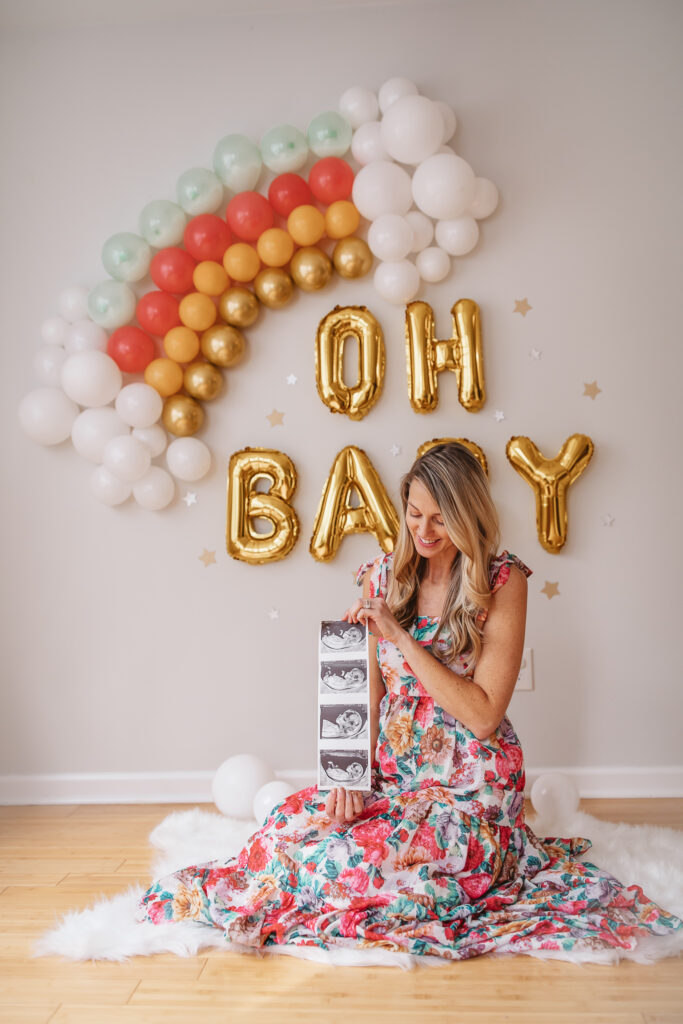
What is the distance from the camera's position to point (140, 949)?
189cm

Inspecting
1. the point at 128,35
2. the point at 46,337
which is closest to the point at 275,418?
the point at 46,337

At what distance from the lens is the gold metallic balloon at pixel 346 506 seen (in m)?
3.08

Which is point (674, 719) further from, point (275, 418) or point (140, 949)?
point (140, 949)

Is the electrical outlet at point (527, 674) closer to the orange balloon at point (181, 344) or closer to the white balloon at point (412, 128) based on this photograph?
the orange balloon at point (181, 344)

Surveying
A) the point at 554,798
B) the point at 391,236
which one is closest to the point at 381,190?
the point at 391,236

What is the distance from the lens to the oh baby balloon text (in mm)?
3062

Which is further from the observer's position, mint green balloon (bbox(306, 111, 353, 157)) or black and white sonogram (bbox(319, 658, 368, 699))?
mint green balloon (bbox(306, 111, 353, 157))

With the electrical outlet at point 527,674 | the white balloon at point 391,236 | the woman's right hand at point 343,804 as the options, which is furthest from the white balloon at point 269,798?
the white balloon at point 391,236

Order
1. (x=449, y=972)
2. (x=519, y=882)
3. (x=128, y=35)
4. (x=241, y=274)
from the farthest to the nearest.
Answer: (x=128, y=35) < (x=241, y=274) < (x=519, y=882) < (x=449, y=972)

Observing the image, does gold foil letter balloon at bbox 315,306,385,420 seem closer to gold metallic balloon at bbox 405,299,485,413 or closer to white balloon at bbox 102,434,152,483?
gold metallic balloon at bbox 405,299,485,413

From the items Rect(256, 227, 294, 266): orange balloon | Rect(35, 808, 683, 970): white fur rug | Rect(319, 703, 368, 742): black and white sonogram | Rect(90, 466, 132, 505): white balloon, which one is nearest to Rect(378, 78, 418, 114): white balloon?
Rect(256, 227, 294, 266): orange balloon

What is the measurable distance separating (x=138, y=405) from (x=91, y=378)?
180 millimetres

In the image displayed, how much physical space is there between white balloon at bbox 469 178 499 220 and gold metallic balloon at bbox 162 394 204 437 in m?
1.20

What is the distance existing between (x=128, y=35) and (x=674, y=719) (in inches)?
126
